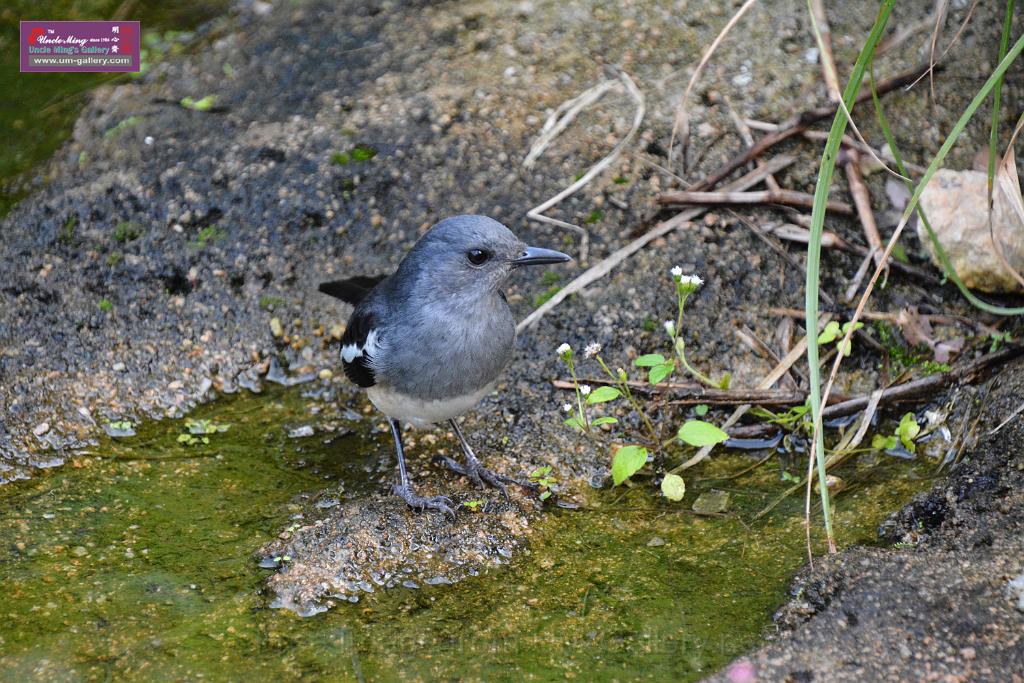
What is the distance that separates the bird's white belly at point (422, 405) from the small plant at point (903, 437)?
170 centimetres

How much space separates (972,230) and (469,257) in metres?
2.36

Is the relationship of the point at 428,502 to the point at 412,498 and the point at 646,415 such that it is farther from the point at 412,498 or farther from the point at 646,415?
the point at 646,415

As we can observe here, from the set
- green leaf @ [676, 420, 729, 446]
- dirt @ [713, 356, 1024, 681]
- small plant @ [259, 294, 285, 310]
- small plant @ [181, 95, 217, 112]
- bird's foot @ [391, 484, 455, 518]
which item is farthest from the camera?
small plant @ [181, 95, 217, 112]

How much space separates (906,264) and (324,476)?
2.99m

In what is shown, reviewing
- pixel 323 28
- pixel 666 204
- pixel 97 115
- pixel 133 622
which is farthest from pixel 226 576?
pixel 323 28

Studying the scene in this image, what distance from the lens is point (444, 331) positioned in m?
4.26

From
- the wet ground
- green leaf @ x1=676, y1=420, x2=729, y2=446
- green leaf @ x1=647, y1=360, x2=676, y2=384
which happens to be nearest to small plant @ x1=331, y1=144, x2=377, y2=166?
the wet ground

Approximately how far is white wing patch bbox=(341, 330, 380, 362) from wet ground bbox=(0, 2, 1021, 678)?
19.6 inches

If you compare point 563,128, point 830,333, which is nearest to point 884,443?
point 830,333

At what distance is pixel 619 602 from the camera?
11.8 ft

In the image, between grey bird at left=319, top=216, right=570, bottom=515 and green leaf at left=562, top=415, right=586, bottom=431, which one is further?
green leaf at left=562, top=415, right=586, bottom=431

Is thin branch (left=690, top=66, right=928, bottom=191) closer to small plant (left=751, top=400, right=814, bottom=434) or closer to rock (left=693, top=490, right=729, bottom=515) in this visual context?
small plant (left=751, top=400, right=814, bottom=434)

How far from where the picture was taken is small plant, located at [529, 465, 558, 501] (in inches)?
170

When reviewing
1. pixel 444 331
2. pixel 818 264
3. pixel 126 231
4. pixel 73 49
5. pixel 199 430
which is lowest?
pixel 199 430
